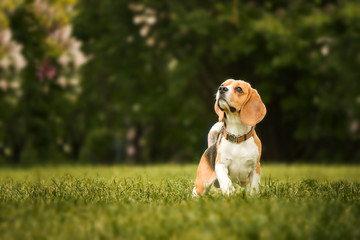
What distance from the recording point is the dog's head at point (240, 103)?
5270mm

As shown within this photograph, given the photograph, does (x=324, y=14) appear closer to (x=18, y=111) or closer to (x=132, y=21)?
(x=132, y=21)

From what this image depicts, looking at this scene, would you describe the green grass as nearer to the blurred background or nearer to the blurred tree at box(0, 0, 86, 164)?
the blurred tree at box(0, 0, 86, 164)

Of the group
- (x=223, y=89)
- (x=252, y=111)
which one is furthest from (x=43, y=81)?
(x=252, y=111)

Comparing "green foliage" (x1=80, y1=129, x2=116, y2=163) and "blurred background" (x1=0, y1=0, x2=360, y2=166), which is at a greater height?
"blurred background" (x1=0, y1=0, x2=360, y2=166)

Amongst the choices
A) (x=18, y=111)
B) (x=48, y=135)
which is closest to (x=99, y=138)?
(x=48, y=135)

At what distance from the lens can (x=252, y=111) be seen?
5.31 meters

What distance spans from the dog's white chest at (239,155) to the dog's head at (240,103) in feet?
0.85

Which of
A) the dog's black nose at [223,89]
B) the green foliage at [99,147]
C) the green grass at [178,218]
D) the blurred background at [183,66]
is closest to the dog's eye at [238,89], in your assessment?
the dog's black nose at [223,89]

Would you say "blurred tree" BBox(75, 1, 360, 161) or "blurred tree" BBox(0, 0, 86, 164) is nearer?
"blurred tree" BBox(0, 0, 86, 164)

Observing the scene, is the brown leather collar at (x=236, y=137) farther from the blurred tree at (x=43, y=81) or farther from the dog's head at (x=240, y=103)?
the blurred tree at (x=43, y=81)

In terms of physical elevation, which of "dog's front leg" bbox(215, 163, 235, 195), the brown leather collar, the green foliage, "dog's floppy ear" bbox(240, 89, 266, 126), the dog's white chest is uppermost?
"dog's floppy ear" bbox(240, 89, 266, 126)

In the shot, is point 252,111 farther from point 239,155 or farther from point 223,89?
point 239,155

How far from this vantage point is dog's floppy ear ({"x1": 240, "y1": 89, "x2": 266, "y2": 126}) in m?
5.26

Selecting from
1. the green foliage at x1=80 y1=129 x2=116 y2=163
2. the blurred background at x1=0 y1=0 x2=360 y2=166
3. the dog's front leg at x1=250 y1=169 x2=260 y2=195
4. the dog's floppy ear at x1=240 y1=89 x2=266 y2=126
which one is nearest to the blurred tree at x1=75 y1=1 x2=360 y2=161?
the blurred background at x1=0 y1=0 x2=360 y2=166
